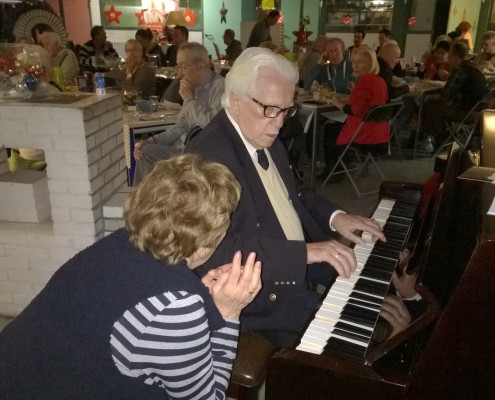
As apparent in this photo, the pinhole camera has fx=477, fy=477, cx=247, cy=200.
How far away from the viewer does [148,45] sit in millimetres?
7367

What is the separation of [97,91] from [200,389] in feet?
5.98

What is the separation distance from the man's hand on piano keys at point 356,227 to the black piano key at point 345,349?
58 cm

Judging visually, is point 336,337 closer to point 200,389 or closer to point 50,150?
point 200,389

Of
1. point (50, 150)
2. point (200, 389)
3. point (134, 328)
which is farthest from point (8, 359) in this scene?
point (50, 150)

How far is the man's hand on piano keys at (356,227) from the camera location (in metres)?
1.71

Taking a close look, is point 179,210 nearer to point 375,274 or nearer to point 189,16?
point 375,274

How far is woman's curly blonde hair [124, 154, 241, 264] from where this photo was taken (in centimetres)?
105

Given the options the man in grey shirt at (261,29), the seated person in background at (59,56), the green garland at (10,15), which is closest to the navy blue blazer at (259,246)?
the seated person in background at (59,56)

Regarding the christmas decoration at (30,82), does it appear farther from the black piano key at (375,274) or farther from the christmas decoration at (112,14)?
the christmas decoration at (112,14)

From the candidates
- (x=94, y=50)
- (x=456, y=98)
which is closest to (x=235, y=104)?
(x=456, y=98)

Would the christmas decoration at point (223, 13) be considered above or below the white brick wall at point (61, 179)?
above

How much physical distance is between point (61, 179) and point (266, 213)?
110cm

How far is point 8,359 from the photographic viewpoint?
1.02 metres

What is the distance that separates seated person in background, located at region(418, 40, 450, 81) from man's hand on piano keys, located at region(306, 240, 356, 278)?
6.18m
